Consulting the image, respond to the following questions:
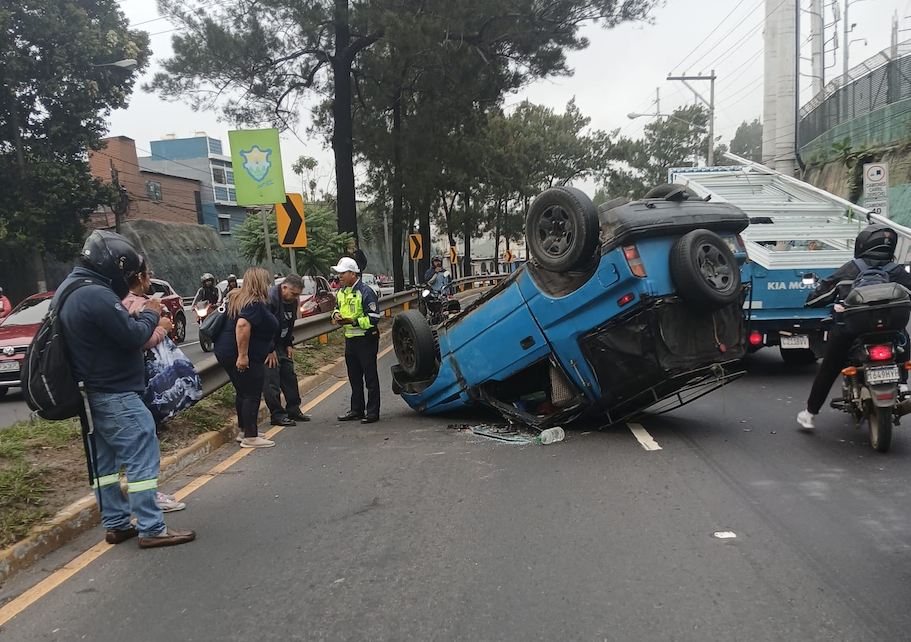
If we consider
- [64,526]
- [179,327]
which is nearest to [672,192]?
[64,526]

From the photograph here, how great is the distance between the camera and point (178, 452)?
Answer: 246 inches

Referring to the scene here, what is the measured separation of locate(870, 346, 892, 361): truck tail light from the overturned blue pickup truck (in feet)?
3.38

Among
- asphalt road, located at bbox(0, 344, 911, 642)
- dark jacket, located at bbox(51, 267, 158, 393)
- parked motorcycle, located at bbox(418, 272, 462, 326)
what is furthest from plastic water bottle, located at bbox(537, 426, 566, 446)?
parked motorcycle, located at bbox(418, 272, 462, 326)

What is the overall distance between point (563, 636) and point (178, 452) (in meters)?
4.30

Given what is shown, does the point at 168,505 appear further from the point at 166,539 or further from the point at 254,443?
the point at 254,443

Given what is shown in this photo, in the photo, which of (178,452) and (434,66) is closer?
(178,452)

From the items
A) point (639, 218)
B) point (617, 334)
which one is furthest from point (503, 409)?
point (639, 218)

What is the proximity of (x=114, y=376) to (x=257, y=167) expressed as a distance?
7050 millimetres

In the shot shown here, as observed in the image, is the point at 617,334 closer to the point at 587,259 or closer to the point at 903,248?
the point at 587,259

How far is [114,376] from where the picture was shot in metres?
4.18

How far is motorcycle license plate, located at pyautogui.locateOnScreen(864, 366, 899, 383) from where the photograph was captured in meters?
5.33

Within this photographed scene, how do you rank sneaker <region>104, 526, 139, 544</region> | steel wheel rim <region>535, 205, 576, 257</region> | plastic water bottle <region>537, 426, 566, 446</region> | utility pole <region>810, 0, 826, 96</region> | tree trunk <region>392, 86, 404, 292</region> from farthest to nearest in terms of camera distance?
1. utility pole <region>810, 0, 826, 96</region>
2. tree trunk <region>392, 86, 404, 292</region>
3. plastic water bottle <region>537, 426, 566, 446</region>
4. steel wheel rim <region>535, 205, 576, 257</region>
5. sneaker <region>104, 526, 139, 544</region>

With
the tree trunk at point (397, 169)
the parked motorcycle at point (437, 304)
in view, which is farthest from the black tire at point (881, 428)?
the tree trunk at point (397, 169)

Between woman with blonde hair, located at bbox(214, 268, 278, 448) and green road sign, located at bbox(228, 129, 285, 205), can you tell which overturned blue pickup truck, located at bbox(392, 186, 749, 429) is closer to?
woman with blonde hair, located at bbox(214, 268, 278, 448)
